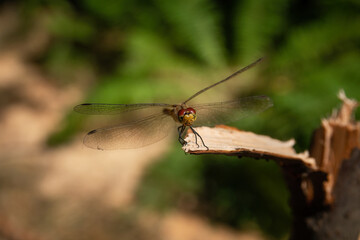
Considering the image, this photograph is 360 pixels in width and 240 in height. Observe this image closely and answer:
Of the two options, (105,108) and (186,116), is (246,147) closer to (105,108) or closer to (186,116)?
(186,116)

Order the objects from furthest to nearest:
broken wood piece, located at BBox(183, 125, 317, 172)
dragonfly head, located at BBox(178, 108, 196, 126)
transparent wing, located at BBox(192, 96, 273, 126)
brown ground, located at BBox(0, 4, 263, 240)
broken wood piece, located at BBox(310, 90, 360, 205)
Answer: brown ground, located at BBox(0, 4, 263, 240), transparent wing, located at BBox(192, 96, 273, 126), dragonfly head, located at BBox(178, 108, 196, 126), broken wood piece, located at BBox(310, 90, 360, 205), broken wood piece, located at BBox(183, 125, 317, 172)

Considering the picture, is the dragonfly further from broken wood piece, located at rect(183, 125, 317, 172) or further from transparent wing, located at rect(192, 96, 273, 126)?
broken wood piece, located at rect(183, 125, 317, 172)

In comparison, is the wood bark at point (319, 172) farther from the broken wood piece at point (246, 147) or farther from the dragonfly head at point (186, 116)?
the dragonfly head at point (186, 116)

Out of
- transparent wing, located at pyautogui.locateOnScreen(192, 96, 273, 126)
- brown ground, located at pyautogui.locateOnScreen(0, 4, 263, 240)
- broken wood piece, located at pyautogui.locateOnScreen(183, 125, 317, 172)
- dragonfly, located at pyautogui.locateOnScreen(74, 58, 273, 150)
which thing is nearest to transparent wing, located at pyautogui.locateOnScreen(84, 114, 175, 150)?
dragonfly, located at pyautogui.locateOnScreen(74, 58, 273, 150)

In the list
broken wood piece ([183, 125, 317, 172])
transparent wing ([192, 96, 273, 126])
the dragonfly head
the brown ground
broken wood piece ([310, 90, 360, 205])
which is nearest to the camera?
broken wood piece ([183, 125, 317, 172])

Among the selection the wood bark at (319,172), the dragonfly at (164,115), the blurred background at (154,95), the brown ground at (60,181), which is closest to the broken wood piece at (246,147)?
the wood bark at (319,172)
